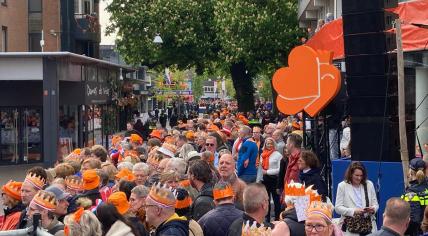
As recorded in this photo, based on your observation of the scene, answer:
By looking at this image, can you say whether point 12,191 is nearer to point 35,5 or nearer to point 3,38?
point 3,38

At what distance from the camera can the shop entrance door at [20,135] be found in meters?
28.7

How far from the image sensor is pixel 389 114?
11.6m

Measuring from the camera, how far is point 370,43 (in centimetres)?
1159

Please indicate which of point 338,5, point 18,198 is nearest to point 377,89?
point 18,198

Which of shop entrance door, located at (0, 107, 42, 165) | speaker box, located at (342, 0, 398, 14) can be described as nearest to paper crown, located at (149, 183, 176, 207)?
speaker box, located at (342, 0, 398, 14)

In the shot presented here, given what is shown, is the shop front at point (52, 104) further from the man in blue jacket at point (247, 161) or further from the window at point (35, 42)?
the window at point (35, 42)

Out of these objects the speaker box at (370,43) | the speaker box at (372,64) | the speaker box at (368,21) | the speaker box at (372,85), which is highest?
the speaker box at (368,21)

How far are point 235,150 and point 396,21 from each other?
19.5 ft

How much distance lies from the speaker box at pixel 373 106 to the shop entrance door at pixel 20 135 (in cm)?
1877

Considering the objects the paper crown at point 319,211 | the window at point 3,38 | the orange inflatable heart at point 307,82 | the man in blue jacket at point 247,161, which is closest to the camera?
the paper crown at point 319,211

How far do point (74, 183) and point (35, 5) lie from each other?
109ft

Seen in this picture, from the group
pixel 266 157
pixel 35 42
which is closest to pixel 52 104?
pixel 266 157

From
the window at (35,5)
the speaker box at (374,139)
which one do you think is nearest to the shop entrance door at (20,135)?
the window at (35,5)

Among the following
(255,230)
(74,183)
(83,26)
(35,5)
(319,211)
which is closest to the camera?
(319,211)
